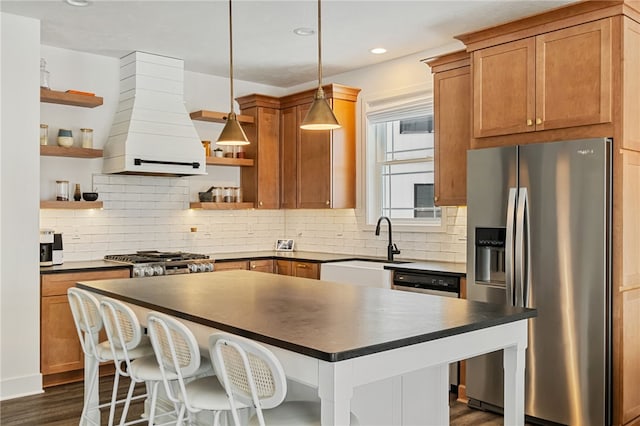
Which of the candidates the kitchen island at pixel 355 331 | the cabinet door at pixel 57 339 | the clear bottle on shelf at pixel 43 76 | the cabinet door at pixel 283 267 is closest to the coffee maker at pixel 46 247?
the cabinet door at pixel 57 339

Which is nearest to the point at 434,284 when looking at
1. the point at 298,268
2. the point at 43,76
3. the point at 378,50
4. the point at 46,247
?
the point at 298,268

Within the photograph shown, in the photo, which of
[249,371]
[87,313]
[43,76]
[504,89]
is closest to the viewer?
[249,371]

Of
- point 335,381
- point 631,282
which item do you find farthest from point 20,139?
point 631,282

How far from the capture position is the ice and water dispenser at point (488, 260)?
161 inches

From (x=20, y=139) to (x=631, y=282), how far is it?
4364mm

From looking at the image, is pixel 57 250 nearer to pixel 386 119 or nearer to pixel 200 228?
pixel 200 228

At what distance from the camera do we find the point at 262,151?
6508 millimetres

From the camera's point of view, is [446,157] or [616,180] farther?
[446,157]

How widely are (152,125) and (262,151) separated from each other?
133cm

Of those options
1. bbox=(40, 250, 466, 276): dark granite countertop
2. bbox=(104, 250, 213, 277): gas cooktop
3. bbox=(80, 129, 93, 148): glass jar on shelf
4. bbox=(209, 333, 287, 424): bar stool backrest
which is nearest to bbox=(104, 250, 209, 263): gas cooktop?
bbox=(104, 250, 213, 277): gas cooktop

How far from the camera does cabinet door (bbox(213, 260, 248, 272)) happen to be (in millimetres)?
5722

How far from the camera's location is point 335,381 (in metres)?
1.89

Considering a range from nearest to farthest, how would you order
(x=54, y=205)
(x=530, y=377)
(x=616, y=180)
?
(x=616, y=180), (x=530, y=377), (x=54, y=205)

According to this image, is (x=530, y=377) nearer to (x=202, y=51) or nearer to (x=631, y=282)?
(x=631, y=282)
